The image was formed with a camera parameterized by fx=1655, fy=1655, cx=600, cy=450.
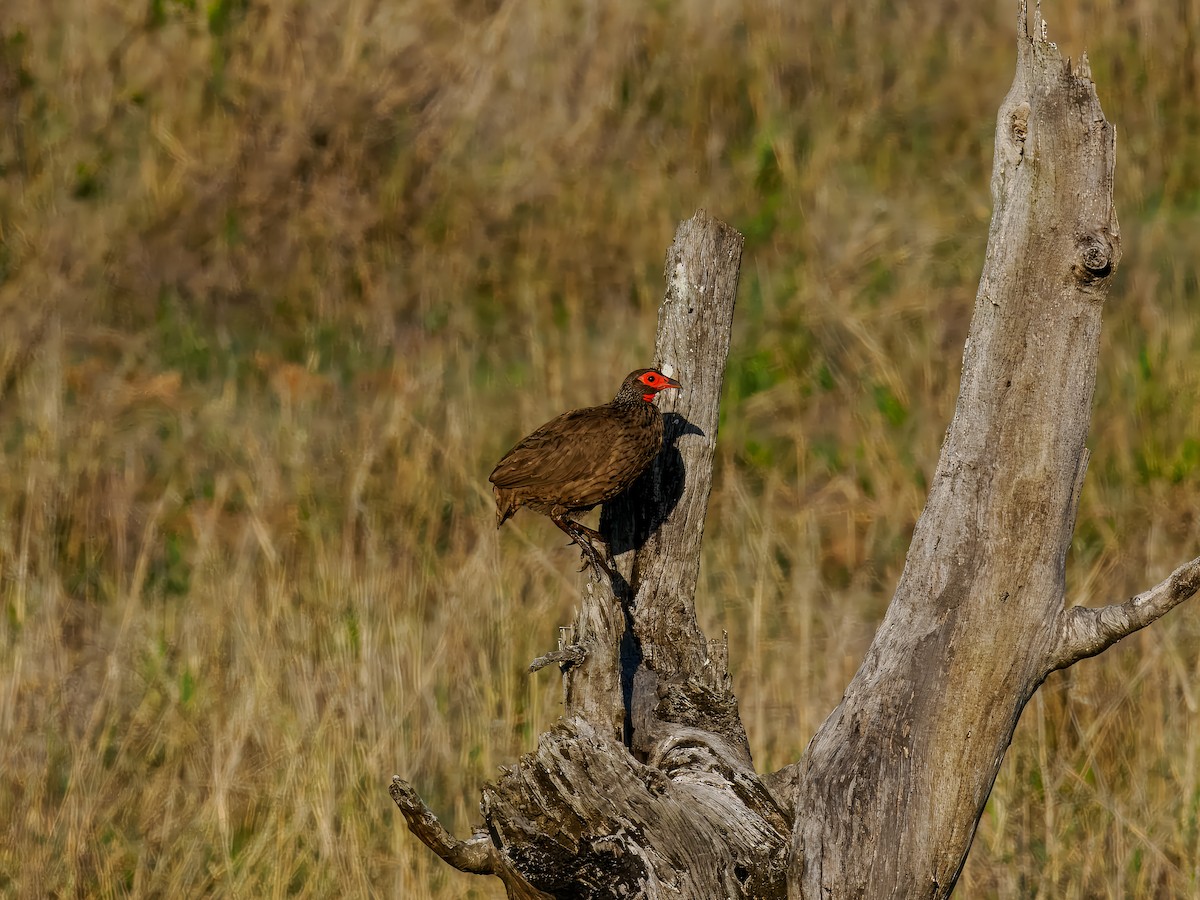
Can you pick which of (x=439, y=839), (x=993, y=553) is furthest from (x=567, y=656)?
(x=993, y=553)

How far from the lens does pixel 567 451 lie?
4.30 meters

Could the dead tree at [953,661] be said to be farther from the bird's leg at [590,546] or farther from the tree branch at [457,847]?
the bird's leg at [590,546]

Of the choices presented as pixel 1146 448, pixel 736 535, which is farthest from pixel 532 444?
pixel 1146 448

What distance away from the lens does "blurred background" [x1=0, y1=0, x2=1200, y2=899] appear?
5.52 metres

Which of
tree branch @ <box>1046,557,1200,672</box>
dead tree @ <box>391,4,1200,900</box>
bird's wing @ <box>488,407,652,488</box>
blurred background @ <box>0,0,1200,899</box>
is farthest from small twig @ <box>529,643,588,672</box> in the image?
blurred background @ <box>0,0,1200,899</box>

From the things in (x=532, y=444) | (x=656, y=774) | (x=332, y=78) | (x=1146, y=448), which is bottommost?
(x=656, y=774)

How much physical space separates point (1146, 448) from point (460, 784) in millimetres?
4067

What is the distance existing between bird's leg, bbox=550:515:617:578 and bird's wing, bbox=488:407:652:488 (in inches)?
5.6

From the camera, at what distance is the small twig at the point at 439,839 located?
2.96 metres

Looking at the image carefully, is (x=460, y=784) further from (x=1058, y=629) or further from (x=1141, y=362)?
(x=1141, y=362)

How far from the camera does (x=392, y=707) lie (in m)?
5.66

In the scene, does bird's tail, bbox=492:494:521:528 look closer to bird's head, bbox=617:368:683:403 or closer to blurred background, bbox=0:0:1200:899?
bird's head, bbox=617:368:683:403

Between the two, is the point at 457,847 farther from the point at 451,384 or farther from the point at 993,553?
the point at 451,384

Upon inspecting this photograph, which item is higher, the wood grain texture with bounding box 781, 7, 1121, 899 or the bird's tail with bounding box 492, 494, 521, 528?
the bird's tail with bounding box 492, 494, 521, 528
